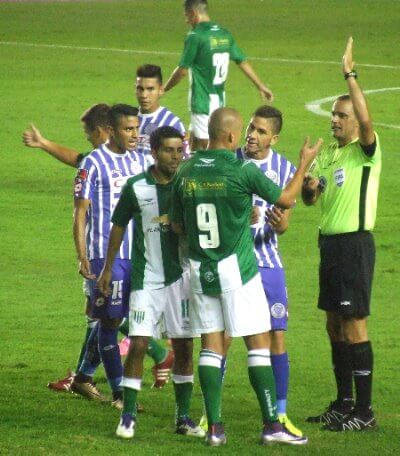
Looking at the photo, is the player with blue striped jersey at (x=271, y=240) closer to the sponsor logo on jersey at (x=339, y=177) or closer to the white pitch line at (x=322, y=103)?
the sponsor logo on jersey at (x=339, y=177)

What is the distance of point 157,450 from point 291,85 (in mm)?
19642

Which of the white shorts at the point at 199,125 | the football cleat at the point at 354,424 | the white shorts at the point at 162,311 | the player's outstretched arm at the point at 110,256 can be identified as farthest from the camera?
the white shorts at the point at 199,125

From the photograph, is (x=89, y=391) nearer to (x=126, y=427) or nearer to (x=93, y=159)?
(x=126, y=427)

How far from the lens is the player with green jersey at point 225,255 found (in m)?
8.29

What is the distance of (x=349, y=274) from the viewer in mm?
9062

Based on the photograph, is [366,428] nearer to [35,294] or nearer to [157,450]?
[157,450]

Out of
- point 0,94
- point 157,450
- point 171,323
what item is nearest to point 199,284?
point 171,323

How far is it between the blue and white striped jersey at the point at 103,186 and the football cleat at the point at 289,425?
59.4 inches

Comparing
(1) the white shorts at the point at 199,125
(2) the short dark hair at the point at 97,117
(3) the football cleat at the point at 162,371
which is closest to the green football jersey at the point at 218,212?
(2) the short dark hair at the point at 97,117

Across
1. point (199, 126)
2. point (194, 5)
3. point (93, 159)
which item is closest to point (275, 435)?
point (93, 159)

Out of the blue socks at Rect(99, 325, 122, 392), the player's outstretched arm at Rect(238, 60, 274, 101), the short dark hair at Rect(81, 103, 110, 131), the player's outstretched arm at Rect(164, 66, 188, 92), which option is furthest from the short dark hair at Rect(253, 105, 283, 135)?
the player's outstretched arm at Rect(238, 60, 274, 101)

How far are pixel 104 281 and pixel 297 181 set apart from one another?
1432mm

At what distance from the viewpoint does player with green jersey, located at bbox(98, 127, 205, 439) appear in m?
8.68

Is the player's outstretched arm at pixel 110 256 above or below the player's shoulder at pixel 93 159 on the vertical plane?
below
